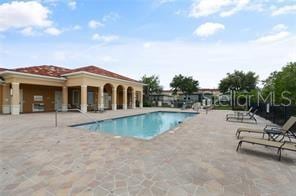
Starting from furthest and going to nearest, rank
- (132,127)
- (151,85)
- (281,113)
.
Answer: (151,85) < (132,127) < (281,113)

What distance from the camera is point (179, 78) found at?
3516 cm

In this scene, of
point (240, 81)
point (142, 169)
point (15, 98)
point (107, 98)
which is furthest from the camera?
point (240, 81)

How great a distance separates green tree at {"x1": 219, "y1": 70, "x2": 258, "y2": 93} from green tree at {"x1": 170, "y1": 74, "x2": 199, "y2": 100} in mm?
5318

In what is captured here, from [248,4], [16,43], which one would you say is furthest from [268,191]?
[16,43]

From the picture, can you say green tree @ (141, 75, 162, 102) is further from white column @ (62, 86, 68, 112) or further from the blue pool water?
the blue pool water

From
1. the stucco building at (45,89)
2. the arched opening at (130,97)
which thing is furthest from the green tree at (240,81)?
the stucco building at (45,89)

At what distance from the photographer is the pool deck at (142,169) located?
10.6 ft

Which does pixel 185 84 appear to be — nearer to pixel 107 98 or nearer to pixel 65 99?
pixel 107 98

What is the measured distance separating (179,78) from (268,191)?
32572mm

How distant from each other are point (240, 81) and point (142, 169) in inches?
1352

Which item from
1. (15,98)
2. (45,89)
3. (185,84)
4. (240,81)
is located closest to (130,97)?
(185,84)

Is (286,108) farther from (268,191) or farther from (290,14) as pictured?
(268,191)

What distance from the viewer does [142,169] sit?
409 cm

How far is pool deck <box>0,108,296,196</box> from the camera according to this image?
128 inches
